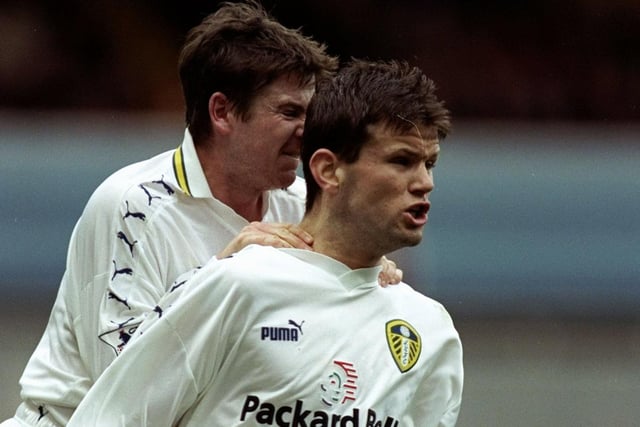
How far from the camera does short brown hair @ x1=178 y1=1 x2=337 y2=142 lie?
486 cm

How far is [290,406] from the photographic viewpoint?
3920mm

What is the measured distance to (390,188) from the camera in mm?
3980

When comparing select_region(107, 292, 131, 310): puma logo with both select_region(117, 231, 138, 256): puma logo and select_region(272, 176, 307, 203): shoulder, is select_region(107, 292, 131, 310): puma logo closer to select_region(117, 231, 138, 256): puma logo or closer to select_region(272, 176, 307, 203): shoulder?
select_region(117, 231, 138, 256): puma logo

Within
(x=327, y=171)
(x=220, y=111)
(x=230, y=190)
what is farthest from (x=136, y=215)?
(x=327, y=171)

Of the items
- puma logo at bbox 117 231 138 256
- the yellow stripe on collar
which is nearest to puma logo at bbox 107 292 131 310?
puma logo at bbox 117 231 138 256

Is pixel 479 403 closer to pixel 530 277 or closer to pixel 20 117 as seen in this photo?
pixel 530 277

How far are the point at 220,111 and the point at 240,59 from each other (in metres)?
0.17

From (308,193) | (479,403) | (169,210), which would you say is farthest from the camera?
(479,403)

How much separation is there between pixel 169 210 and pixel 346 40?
734cm

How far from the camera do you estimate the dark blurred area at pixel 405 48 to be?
11914mm

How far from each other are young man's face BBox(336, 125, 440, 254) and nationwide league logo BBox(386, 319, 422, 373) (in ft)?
0.67

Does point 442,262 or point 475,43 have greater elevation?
point 475,43

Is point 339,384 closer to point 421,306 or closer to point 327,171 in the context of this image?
point 421,306

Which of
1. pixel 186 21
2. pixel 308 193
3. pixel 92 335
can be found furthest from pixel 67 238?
pixel 308 193
